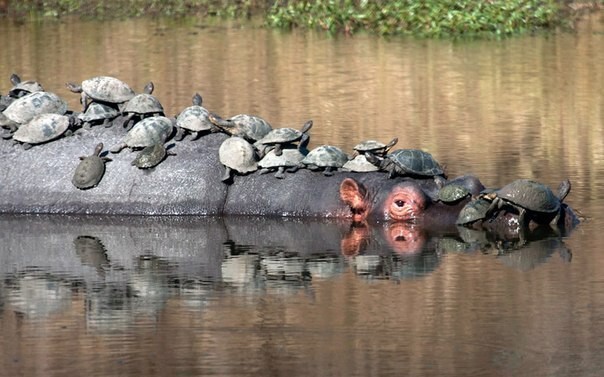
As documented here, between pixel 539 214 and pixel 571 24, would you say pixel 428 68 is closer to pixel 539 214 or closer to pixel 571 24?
pixel 571 24

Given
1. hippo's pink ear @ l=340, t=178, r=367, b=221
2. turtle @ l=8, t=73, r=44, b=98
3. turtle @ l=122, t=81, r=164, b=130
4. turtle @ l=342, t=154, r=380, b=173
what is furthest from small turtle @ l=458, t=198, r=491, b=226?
turtle @ l=8, t=73, r=44, b=98

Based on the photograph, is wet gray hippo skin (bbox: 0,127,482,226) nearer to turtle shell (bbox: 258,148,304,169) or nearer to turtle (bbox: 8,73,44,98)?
turtle shell (bbox: 258,148,304,169)

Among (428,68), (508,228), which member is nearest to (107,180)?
(508,228)

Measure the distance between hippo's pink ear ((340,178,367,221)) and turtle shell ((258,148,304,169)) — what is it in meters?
0.67

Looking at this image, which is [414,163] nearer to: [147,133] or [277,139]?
[277,139]

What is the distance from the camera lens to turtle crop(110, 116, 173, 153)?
15.1 m

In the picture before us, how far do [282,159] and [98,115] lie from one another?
A: 1890 millimetres

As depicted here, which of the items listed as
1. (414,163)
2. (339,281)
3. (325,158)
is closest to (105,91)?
(325,158)

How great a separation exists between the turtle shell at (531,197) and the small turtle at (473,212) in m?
0.21

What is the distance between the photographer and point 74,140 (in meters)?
15.5

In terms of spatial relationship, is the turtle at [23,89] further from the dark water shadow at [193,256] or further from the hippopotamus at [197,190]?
the dark water shadow at [193,256]

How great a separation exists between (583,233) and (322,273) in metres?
2.64

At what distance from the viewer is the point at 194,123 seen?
50.1 ft

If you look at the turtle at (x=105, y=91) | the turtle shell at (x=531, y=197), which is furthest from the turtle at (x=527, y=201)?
the turtle at (x=105, y=91)
